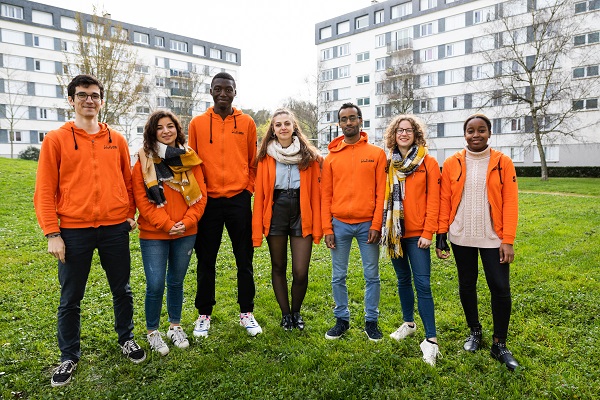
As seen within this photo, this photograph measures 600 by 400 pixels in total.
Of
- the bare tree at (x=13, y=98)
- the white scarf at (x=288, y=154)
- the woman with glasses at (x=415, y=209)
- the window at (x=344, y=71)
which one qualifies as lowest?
the woman with glasses at (x=415, y=209)

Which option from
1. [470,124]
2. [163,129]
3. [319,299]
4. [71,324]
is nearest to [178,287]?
[71,324]

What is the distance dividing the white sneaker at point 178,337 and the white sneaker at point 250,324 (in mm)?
676

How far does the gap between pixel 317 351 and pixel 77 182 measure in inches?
112

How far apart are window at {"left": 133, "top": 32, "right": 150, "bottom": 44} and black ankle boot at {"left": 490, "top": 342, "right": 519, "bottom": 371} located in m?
59.9

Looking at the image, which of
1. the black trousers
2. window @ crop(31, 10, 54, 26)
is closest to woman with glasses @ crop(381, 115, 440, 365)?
the black trousers

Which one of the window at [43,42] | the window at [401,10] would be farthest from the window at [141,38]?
the window at [401,10]

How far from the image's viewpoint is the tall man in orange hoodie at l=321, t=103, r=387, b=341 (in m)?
4.36

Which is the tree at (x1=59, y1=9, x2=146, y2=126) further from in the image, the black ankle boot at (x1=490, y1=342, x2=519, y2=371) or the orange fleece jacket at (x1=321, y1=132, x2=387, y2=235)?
the black ankle boot at (x1=490, y1=342, x2=519, y2=371)

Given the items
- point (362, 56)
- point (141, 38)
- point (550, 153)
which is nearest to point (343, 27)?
point (362, 56)

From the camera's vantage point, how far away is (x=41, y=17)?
4600cm

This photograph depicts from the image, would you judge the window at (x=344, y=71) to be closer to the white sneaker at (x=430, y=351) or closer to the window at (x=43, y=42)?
A: the window at (x=43, y=42)

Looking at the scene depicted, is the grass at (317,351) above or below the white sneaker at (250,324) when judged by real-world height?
below

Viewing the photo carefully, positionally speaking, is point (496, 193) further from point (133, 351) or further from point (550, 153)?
point (550, 153)

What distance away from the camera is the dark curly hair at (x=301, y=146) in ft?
14.8
